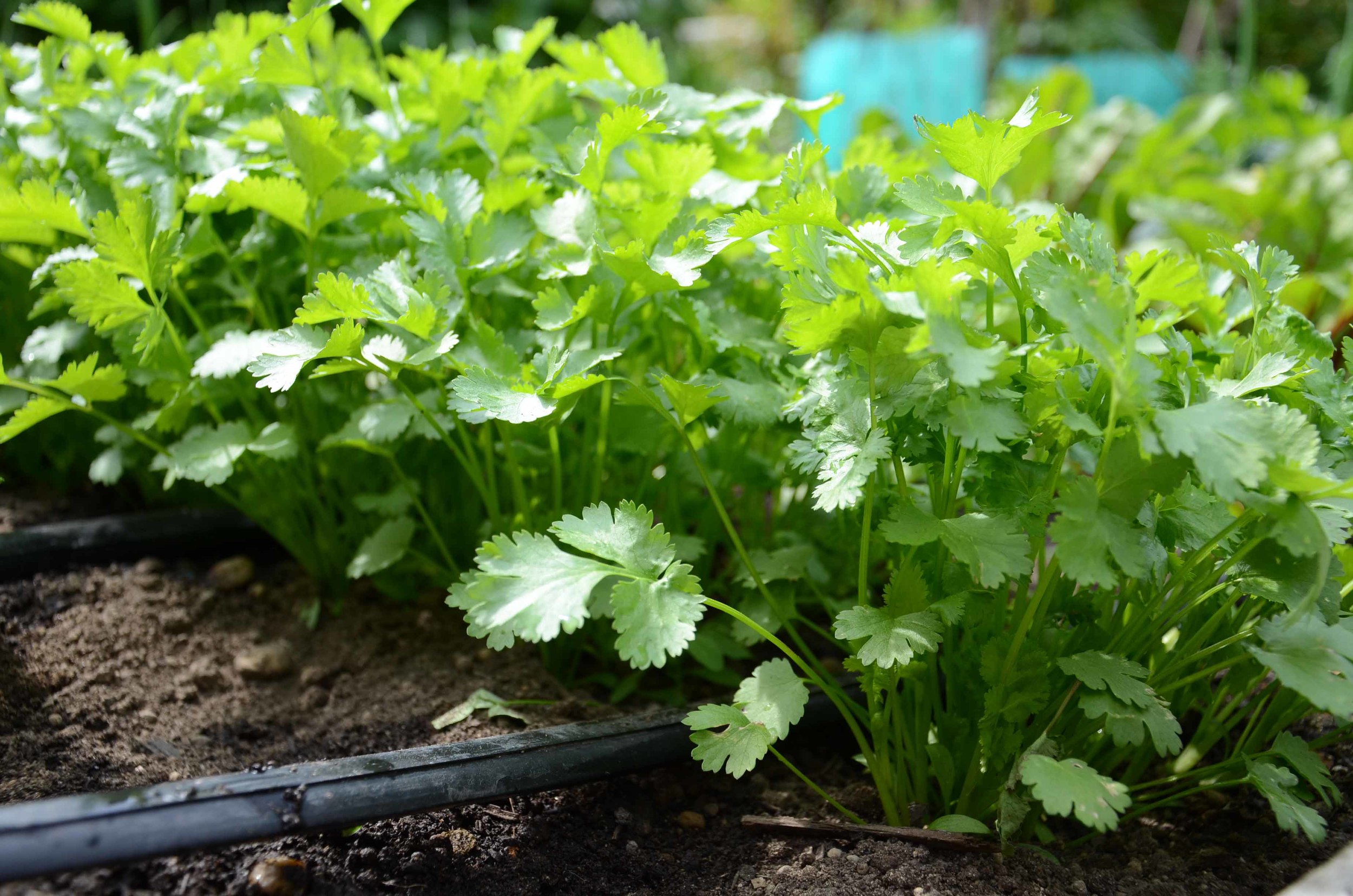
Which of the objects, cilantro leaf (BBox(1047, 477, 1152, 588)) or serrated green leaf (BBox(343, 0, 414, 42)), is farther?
serrated green leaf (BBox(343, 0, 414, 42))

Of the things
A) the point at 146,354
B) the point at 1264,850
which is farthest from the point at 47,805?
the point at 1264,850

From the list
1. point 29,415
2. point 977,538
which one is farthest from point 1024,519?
point 29,415

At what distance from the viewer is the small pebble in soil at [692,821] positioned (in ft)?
3.61

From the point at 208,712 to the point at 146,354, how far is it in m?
0.47

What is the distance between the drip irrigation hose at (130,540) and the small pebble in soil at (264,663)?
0.92ft

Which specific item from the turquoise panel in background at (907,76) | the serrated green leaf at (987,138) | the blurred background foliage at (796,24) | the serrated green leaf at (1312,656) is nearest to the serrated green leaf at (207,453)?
the serrated green leaf at (987,138)

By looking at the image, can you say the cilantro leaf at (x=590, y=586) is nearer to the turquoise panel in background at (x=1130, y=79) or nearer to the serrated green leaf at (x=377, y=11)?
the serrated green leaf at (x=377, y=11)

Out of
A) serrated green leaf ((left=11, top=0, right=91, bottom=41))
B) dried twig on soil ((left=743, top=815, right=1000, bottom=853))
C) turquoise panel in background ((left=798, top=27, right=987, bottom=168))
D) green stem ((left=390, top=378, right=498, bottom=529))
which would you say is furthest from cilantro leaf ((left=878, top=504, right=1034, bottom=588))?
turquoise panel in background ((left=798, top=27, right=987, bottom=168))

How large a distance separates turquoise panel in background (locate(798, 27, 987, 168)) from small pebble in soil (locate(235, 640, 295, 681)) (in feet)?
10.2

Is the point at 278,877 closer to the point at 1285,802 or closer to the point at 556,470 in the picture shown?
the point at 556,470

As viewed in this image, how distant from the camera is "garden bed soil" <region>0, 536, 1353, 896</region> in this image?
0.95 meters

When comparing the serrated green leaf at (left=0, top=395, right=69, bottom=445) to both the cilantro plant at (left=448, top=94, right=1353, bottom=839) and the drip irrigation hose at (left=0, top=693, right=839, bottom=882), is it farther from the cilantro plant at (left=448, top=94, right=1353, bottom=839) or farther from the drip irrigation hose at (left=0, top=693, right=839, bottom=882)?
the cilantro plant at (left=448, top=94, right=1353, bottom=839)

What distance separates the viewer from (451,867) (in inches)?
38.3

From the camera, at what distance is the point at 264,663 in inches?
52.5
